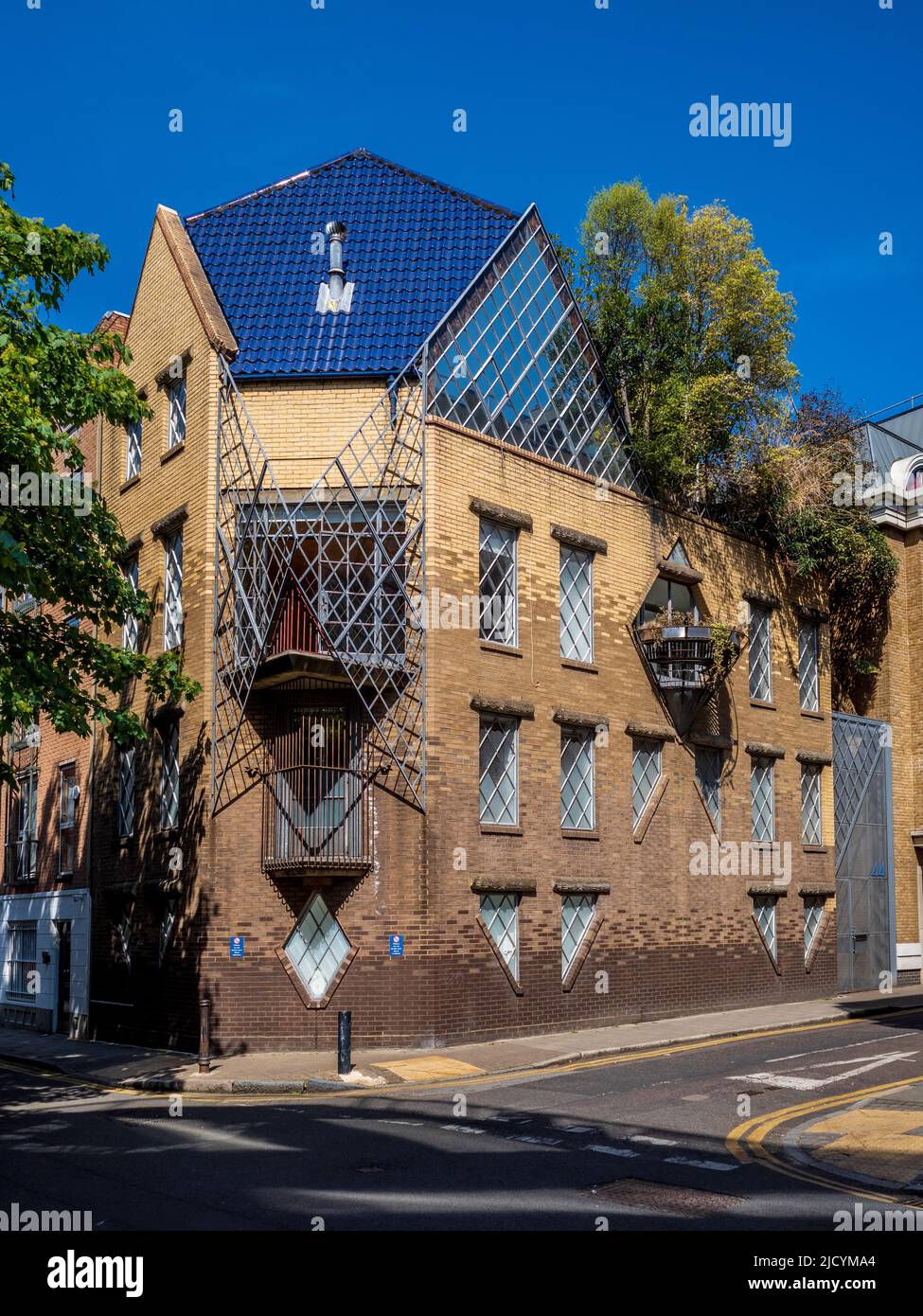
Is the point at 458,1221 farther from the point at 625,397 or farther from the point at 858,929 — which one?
the point at 858,929

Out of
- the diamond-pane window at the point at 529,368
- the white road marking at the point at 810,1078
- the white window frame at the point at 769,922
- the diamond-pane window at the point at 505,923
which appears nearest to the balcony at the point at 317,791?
the diamond-pane window at the point at 505,923

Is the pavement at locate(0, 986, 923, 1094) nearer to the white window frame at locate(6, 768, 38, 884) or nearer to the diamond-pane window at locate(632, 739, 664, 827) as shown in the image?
the diamond-pane window at locate(632, 739, 664, 827)

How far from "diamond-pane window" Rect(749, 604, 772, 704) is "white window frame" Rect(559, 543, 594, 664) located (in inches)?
232

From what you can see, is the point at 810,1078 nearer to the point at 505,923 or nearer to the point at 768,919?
the point at 505,923

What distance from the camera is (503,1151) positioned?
12.3 metres

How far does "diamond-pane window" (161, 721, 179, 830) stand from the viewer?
77.4ft

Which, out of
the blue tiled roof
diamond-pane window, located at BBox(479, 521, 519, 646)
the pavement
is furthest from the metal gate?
the blue tiled roof

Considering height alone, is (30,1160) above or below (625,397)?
below

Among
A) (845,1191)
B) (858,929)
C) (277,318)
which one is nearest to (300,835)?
(277,318)

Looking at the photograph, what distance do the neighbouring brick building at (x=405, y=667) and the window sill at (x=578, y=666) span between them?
86 millimetres

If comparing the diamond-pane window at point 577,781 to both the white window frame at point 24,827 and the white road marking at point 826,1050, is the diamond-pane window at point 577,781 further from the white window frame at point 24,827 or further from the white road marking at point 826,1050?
the white window frame at point 24,827

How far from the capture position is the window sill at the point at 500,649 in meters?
22.8
